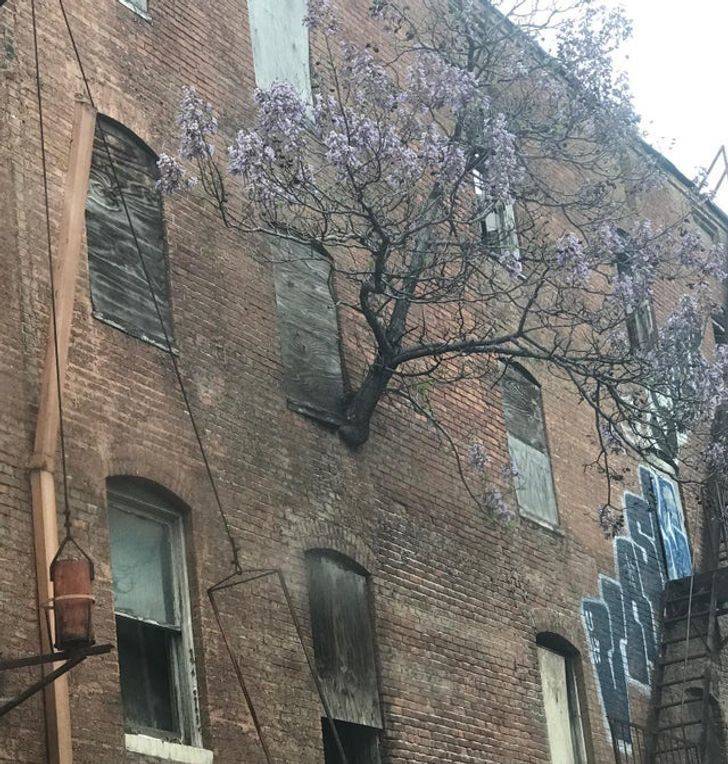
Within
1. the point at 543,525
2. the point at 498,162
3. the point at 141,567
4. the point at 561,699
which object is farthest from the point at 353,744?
the point at 498,162

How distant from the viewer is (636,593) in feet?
61.6

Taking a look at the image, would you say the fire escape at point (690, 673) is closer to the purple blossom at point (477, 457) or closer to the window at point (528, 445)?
the window at point (528, 445)

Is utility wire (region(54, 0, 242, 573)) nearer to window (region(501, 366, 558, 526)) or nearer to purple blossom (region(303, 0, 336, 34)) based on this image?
purple blossom (region(303, 0, 336, 34))

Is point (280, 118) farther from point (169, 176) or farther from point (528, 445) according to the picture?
point (528, 445)

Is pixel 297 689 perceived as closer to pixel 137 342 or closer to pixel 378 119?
pixel 137 342

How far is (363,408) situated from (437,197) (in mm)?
2072

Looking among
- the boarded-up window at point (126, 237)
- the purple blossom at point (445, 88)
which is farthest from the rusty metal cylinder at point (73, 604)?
the purple blossom at point (445, 88)

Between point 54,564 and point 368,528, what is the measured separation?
556 centimetres

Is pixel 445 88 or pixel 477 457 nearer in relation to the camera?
pixel 445 88

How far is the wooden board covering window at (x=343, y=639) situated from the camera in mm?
13094

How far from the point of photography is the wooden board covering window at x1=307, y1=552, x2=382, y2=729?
13094 mm

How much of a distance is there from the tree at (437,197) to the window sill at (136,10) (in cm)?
97

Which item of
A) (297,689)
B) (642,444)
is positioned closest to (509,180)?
(297,689)

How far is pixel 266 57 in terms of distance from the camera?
15.6 m
